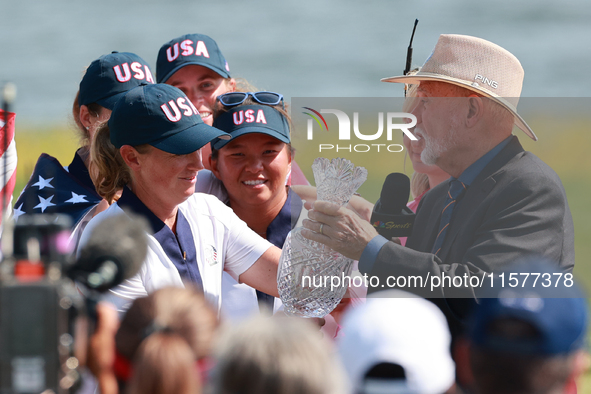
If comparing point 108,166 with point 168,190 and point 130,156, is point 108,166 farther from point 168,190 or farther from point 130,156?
point 168,190

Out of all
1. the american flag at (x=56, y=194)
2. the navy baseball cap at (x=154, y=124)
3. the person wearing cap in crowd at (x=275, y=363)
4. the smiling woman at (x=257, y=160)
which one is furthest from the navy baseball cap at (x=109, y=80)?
the person wearing cap in crowd at (x=275, y=363)

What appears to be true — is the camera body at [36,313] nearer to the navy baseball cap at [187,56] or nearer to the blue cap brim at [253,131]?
the blue cap brim at [253,131]

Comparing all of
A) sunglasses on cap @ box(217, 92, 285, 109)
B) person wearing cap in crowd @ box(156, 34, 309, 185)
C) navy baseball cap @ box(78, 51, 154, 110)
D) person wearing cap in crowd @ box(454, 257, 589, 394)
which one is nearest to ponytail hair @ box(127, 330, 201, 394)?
person wearing cap in crowd @ box(454, 257, 589, 394)

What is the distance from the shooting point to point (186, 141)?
8.38 ft

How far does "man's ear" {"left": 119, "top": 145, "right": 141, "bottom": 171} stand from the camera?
101 inches

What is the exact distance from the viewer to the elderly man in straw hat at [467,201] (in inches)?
90.7

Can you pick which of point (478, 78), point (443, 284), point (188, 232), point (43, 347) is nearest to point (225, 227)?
point (188, 232)

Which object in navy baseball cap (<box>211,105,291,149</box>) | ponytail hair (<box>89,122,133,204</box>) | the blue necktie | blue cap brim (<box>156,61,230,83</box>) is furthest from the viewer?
blue cap brim (<box>156,61,230,83</box>)

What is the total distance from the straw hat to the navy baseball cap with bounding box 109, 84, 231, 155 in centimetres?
92

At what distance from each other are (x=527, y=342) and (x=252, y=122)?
185cm

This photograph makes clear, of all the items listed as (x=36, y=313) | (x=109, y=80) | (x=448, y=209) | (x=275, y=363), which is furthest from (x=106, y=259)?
(x=109, y=80)

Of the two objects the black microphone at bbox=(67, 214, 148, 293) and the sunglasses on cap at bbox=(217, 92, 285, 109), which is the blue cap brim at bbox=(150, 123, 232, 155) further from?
the black microphone at bbox=(67, 214, 148, 293)

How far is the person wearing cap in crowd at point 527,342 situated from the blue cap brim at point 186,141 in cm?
134

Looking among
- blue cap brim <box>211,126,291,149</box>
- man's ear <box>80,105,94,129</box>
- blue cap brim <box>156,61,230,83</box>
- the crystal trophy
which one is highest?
blue cap brim <box>156,61,230,83</box>
